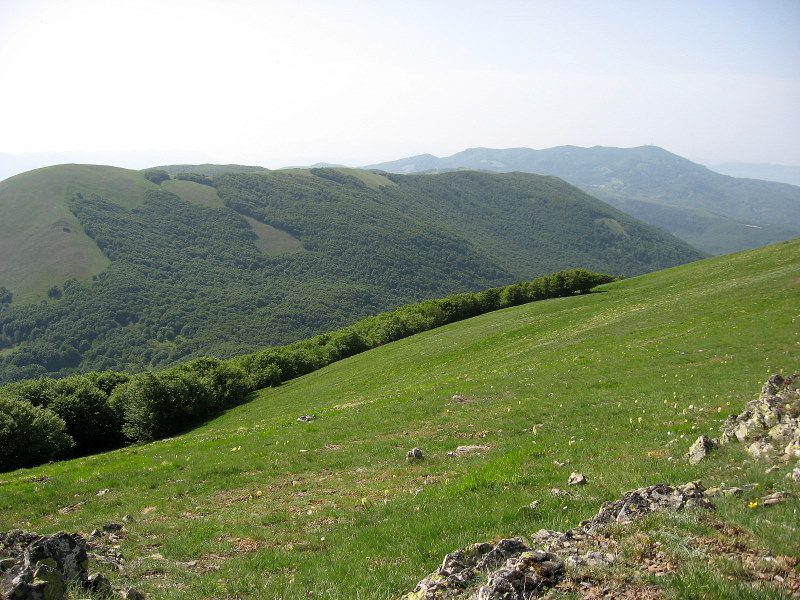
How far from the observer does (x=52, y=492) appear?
17000mm

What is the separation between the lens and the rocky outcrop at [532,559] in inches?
236

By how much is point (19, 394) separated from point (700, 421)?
202ft

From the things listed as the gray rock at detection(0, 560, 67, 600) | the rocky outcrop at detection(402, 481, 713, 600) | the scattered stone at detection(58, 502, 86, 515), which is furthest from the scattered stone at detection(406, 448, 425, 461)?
the gray rock at detection(0, 560, 67, 600)

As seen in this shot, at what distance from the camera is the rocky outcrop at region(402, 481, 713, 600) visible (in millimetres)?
5996

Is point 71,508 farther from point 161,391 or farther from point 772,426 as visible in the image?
point 161,391

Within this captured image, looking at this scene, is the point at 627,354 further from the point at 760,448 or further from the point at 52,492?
the point at 52,492

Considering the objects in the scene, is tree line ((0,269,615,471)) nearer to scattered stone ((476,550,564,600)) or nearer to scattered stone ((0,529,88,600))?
scattered stone ((0,529,88,600))

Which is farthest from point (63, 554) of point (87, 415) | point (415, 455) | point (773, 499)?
point (87, 415)

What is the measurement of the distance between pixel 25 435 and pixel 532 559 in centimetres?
4502

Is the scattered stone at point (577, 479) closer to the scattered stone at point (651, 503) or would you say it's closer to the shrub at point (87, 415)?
the scattered stone at point (651, 503)

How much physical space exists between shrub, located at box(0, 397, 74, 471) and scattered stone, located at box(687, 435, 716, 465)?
4365cm

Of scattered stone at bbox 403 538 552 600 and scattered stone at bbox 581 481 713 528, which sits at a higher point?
scattered stone at bbox 403 538 552 600

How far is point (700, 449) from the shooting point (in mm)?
11664

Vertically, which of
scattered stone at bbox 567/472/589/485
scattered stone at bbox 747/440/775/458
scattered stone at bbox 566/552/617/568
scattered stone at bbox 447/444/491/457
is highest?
scattered stone at bbox 566/552/617/568
